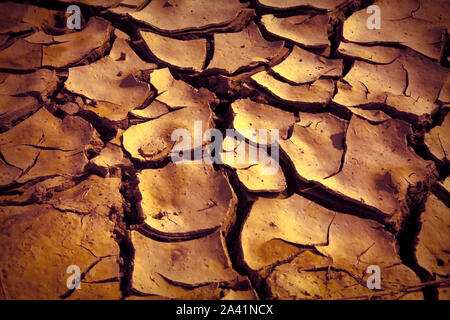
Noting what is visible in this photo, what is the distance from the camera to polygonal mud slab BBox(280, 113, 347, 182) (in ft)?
4.48

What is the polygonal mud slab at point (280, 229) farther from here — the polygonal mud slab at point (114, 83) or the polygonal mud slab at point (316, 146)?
the polygonal mud slab at point (114, 83)

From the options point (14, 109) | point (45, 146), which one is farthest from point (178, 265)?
point (14, 109)

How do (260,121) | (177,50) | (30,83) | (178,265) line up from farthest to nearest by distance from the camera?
(177,50)
(30,83)
(260,121)
(178,265)

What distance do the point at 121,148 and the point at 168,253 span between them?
1.49ft

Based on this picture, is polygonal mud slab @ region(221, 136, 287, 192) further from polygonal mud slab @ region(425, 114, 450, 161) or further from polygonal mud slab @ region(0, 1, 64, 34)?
polygonal mud slab @ region(0, 1, 64, 34)

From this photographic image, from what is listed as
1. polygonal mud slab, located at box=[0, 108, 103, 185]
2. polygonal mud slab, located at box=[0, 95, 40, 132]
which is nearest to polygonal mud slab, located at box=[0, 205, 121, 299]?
polygonal mud slab, located at box=[0, 108, 103, 185]

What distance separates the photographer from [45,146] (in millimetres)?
1430

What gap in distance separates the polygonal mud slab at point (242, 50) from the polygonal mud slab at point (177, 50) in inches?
2.5

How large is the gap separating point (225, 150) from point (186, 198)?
234 mm

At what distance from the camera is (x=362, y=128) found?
4.91ft

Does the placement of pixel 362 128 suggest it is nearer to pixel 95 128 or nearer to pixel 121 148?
pixel 121 148

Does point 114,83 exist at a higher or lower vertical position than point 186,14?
lower

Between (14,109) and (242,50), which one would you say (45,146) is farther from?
(242,50)

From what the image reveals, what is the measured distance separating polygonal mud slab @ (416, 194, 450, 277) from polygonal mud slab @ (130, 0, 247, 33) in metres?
1.19
